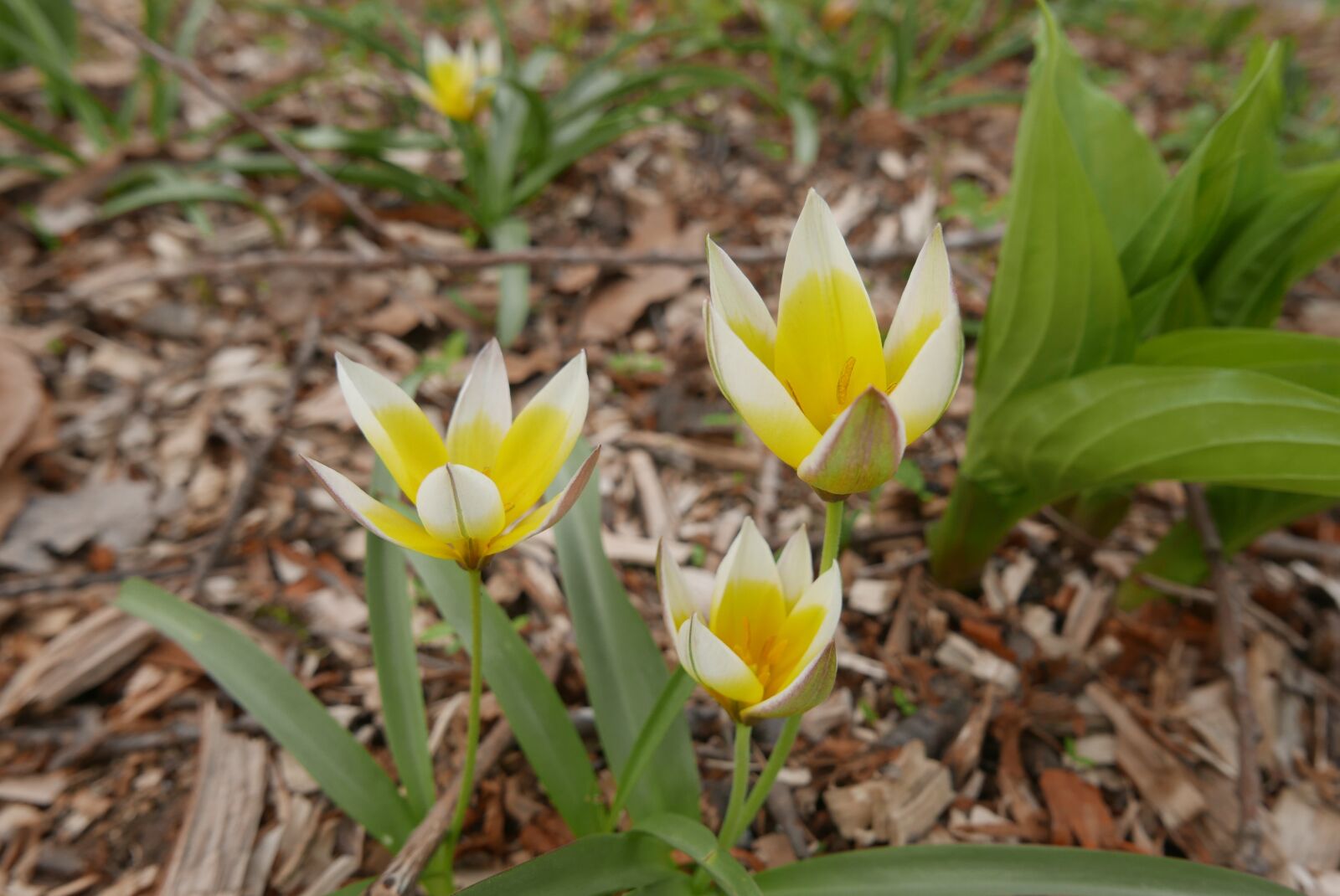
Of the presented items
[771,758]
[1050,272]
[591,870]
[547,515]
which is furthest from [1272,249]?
[591,870]

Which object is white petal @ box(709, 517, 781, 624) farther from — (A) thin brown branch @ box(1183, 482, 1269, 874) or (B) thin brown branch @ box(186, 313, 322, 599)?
(B) thin brown branch @ box(186, 313, 322, 599)

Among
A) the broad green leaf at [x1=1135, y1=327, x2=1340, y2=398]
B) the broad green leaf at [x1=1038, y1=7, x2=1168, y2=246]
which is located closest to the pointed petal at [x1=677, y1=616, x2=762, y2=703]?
the broad green leaf at [x1=1135, y1=327, x2=1340, y2=398]

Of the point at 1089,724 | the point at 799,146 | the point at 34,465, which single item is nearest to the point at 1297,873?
the point at 1089,724

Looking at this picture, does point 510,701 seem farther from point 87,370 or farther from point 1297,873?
point 87,370

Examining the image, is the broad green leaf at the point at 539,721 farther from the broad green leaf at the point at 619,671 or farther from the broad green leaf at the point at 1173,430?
the broad green leaf at the point at 1173,430

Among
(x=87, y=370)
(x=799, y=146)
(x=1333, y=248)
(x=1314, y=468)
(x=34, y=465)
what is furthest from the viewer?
(x=799, y=146)

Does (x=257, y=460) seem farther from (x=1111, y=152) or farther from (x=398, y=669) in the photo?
(x=1111, y=152)

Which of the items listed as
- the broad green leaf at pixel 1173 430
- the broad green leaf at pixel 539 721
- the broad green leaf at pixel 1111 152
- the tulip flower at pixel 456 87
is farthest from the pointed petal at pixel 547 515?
the tulip flower at pixel 456 87

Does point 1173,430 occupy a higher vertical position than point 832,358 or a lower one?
lower
